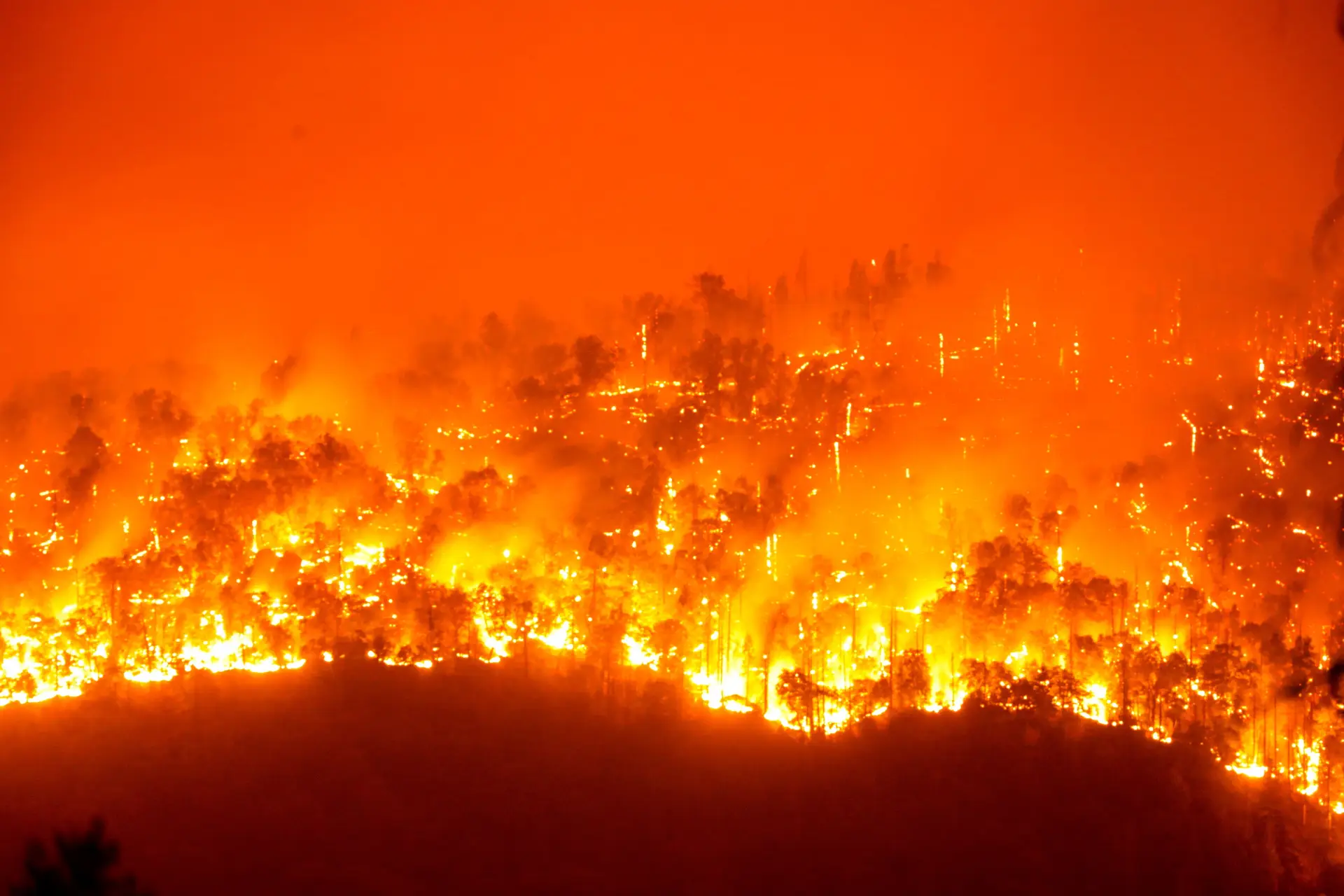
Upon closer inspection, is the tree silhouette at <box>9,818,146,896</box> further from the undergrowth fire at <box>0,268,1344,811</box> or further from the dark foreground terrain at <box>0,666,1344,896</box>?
the undergrowth fire at <box>0,268,1344,811</box>

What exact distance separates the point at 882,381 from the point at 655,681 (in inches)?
511

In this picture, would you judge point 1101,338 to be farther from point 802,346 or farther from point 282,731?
point 282,731

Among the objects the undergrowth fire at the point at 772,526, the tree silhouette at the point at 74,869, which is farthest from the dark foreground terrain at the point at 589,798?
the tree silhouette at the point at 74,869

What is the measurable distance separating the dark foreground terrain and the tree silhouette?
7.82 meters

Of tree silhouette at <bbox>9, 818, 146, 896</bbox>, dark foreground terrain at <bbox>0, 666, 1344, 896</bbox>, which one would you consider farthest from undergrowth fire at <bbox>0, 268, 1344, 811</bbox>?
tree silhouette at <bbox>9, 818, 146, 896</bbox>

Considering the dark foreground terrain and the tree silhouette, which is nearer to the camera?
the tree silhouette

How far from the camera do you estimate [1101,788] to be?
20.7 meters

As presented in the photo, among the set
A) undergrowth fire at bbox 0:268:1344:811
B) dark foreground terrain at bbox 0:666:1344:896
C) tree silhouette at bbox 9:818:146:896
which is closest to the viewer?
tree silhouette at bbox 9:818:146:896

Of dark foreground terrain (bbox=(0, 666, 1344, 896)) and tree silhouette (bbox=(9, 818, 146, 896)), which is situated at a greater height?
dark foreground terrain (bbox=(0, 666, 1344, 896))

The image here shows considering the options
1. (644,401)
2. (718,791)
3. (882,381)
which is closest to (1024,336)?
(882,381)

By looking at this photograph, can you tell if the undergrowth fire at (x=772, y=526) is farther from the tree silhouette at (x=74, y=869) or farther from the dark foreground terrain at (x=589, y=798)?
the tree silhouette at (x=74, y=869)

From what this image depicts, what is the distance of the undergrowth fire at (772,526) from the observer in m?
23.4

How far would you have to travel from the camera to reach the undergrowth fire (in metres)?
23.4

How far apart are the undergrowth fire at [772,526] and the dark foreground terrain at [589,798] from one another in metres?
1.17
